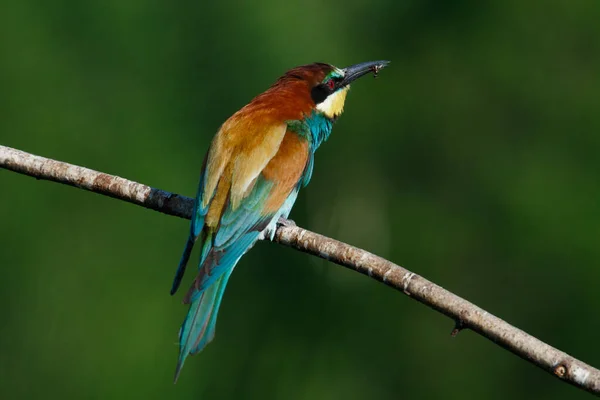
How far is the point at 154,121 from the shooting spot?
17.7 feet

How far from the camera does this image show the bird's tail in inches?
104

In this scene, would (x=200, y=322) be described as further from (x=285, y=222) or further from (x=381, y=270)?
(x=381, y=270)

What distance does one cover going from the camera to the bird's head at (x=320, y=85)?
3.42 metres

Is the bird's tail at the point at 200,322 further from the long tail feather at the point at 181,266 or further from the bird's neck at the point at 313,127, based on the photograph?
the bird's neck at the point at 313,127

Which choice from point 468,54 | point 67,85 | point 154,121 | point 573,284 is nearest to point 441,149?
point 468,54

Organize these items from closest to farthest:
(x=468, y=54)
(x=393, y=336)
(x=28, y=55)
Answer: (x=393, y=336), (x=28, y=55), (x=468, y=54)

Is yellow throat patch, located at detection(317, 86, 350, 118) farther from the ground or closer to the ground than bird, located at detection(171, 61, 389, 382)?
farther from the ground

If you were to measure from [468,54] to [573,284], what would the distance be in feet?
6.14

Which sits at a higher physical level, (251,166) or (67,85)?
(67,85)

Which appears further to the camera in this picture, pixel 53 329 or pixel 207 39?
pixel 207 39

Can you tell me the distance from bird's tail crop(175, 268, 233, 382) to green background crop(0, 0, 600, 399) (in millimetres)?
1780

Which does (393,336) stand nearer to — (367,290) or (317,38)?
(367,290)

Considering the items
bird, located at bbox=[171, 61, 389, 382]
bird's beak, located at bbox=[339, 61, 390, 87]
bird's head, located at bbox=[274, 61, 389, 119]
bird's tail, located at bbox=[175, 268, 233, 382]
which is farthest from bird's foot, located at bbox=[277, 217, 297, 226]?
bird's beak, located at bbox=[339, 61, 390, 87]

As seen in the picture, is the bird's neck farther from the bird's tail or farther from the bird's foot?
the bird's tail
